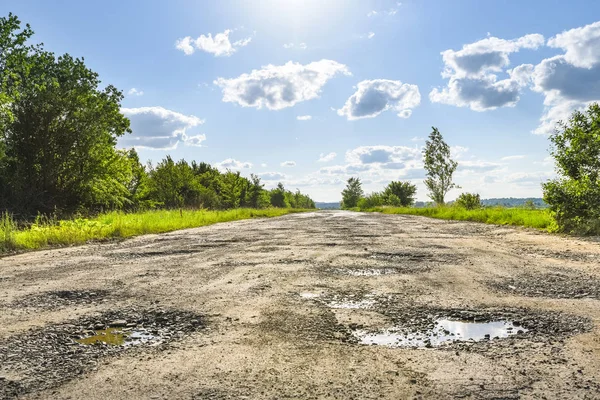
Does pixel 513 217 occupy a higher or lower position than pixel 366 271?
higher

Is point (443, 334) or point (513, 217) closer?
point (443, 334)

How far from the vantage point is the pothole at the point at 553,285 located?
14.3ft

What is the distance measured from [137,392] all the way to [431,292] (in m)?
3.23

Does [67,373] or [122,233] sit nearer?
[67,373]

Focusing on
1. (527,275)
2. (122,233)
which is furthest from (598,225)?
(122,233)

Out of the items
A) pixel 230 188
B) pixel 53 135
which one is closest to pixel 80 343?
pixel 53 135

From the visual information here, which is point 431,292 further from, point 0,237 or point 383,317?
point 0,237

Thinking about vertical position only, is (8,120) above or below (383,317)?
above

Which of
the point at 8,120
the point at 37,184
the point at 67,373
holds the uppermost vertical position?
the point at 8,120

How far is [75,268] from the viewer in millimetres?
6465

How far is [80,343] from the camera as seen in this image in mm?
3023

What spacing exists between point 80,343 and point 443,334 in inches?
106

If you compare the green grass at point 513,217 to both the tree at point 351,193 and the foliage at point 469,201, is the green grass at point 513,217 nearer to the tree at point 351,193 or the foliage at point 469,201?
the foliage at point 469,201

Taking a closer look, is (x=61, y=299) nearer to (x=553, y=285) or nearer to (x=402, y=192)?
(x=553, y=285)
